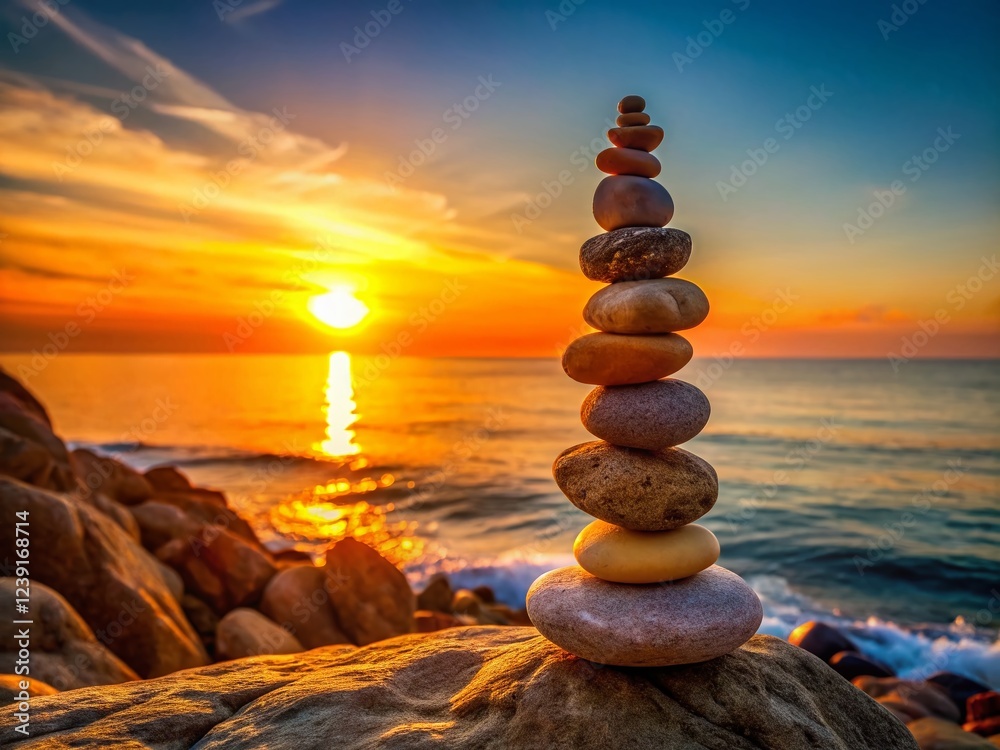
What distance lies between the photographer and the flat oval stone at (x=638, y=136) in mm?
4984

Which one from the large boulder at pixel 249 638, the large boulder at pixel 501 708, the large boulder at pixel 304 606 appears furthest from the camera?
the large boulder at pixel 304 606

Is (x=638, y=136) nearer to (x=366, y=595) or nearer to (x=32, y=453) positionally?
(x=366, y=595)

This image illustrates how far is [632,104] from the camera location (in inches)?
199

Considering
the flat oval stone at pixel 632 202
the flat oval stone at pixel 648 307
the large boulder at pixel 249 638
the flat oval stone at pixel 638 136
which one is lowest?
the large boulder at pixel 249 638

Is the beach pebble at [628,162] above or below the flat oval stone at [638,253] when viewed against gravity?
above

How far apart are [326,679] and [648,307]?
3.55 metres

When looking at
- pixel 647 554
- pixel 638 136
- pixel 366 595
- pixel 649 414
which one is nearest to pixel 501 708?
pixel 647 554

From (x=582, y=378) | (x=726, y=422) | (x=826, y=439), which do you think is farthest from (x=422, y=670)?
(x=726, y=422)

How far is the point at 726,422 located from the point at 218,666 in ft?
137

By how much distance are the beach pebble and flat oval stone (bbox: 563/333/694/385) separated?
1241mm

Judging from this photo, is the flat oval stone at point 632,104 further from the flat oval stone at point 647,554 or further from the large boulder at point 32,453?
the large boulder at point 32,453

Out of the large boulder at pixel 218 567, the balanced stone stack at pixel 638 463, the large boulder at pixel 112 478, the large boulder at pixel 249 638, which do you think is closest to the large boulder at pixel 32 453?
the large boulder at pixel 112 478

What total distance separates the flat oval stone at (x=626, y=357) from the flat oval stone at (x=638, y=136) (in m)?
1.45

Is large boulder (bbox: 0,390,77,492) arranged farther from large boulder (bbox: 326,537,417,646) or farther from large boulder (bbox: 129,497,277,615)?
large boulder (bbox: 326,537,417,646)
